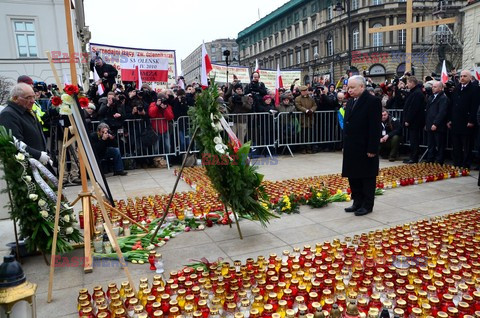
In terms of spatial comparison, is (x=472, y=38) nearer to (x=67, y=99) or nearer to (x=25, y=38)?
(x=25, y=38)

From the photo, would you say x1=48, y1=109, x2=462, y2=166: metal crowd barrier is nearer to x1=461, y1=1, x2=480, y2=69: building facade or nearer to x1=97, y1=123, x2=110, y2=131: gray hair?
x1=97, y1=123, x2=110, y2=131: gray hair

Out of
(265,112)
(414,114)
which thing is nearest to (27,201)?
(265,112)

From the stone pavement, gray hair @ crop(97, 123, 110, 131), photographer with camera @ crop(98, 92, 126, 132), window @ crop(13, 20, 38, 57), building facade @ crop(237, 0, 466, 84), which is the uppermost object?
building facade @ crop(237, 0, 466, 84)

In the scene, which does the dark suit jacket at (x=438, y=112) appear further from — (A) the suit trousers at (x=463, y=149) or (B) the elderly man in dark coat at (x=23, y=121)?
(B) the elderly man in dark coat at (x=23, y=121)

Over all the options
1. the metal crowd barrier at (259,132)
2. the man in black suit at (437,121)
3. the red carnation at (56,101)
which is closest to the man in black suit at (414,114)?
the man in black suit at (437,121)

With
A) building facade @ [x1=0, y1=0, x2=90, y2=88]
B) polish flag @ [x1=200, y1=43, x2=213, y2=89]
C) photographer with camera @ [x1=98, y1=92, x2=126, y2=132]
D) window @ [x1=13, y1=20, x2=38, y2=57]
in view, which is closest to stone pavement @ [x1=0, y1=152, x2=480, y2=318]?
photographer with camera @ [x1=98, y1=92, x2=126, y2=132]

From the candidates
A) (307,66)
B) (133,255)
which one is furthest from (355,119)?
(307,66)

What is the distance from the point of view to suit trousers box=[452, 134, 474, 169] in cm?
855

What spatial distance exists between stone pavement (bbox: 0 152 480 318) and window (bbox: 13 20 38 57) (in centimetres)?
2009

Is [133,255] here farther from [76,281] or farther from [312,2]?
[312,2]

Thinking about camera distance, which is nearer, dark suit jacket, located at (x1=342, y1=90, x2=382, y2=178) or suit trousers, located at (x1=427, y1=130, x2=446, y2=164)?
dark suit jacket, located at (x1=342, y1=90, x2=382, y2=178)

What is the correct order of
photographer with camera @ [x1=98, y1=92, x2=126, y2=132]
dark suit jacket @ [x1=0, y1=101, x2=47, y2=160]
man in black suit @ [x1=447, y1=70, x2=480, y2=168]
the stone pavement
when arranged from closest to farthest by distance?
1. the stone pavement
2. dark suit jacket @ [x1=0, y1=101, x2=47, y2=160]
3. man in black suit @ [x1=447, y1=70, x2=480, y2=168]
4. photographer with camera @ [x1=98, y1=92, x2=126, y2=132]

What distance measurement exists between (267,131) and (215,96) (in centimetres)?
719

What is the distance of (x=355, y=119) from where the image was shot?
5555mm
